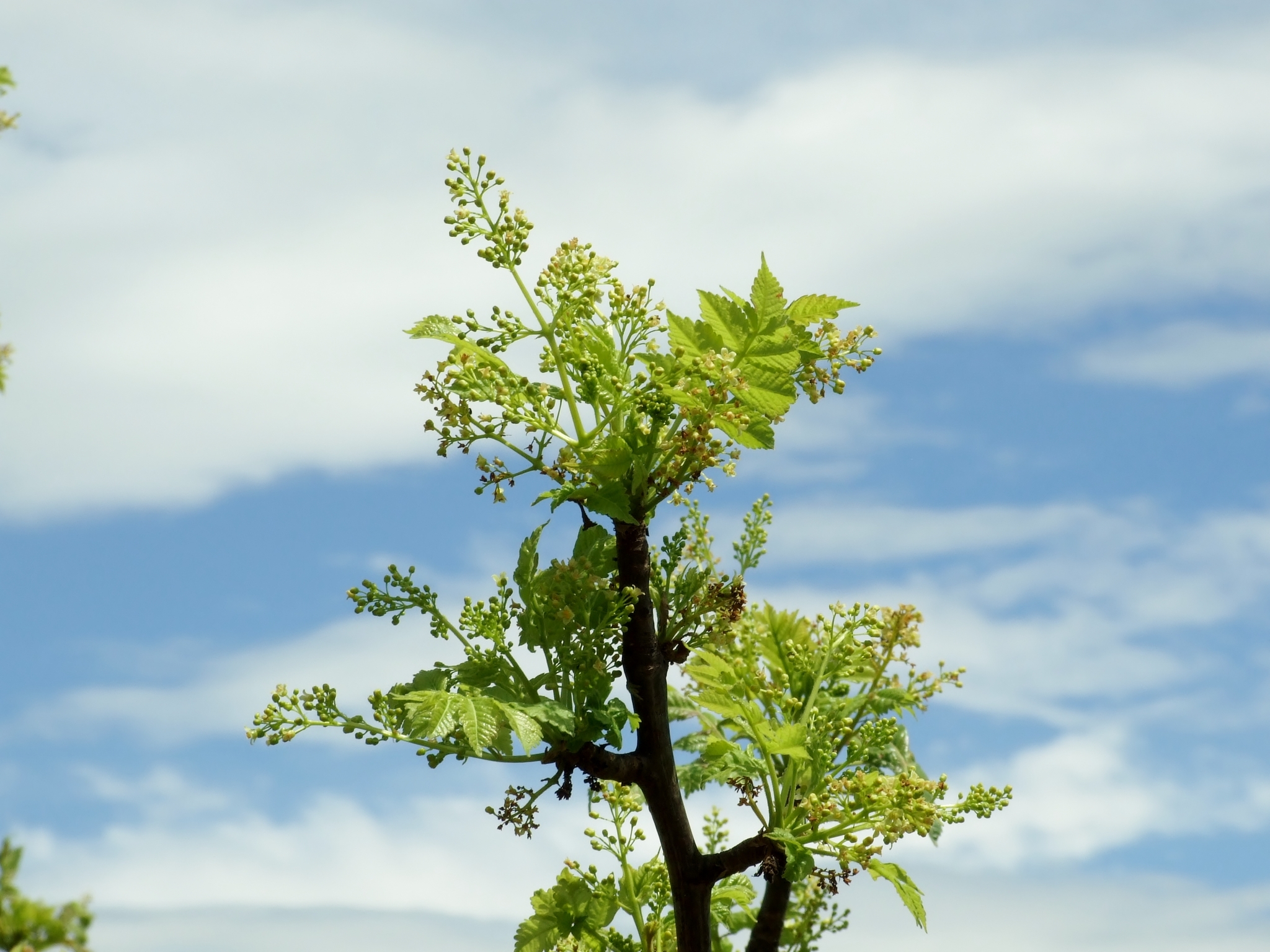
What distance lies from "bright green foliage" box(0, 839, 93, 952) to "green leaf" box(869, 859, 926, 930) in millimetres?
4104

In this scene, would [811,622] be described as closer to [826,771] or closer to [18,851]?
[826,771]

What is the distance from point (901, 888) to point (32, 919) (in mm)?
4319

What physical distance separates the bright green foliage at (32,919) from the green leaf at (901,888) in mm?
4104

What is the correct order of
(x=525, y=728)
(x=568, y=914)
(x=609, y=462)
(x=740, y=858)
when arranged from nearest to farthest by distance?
1. (x=525, y=728)
2. (x=609, y=462)
3. (x=740, y=858)
4. (x=568, y=914)

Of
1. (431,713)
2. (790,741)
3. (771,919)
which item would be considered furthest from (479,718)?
(771,919)

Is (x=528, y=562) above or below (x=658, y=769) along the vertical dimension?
above

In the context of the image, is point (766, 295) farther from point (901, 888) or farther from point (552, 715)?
point (901, 888)

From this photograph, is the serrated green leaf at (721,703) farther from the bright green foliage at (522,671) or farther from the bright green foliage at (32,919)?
the bright green foliage at (32,919)

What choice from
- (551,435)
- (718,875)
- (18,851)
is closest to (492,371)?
(551,435)

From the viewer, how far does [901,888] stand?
6.27 metres

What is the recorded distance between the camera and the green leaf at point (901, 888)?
624 cm

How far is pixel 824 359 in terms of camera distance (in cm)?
601

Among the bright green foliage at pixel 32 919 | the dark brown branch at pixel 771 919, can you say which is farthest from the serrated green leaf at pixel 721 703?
the bright green foliage at pixel 32 919

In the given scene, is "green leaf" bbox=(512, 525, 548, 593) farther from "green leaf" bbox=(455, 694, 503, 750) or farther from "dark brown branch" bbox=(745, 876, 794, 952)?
"dark brown branch" bbox=(745, 876, 794, 952)
